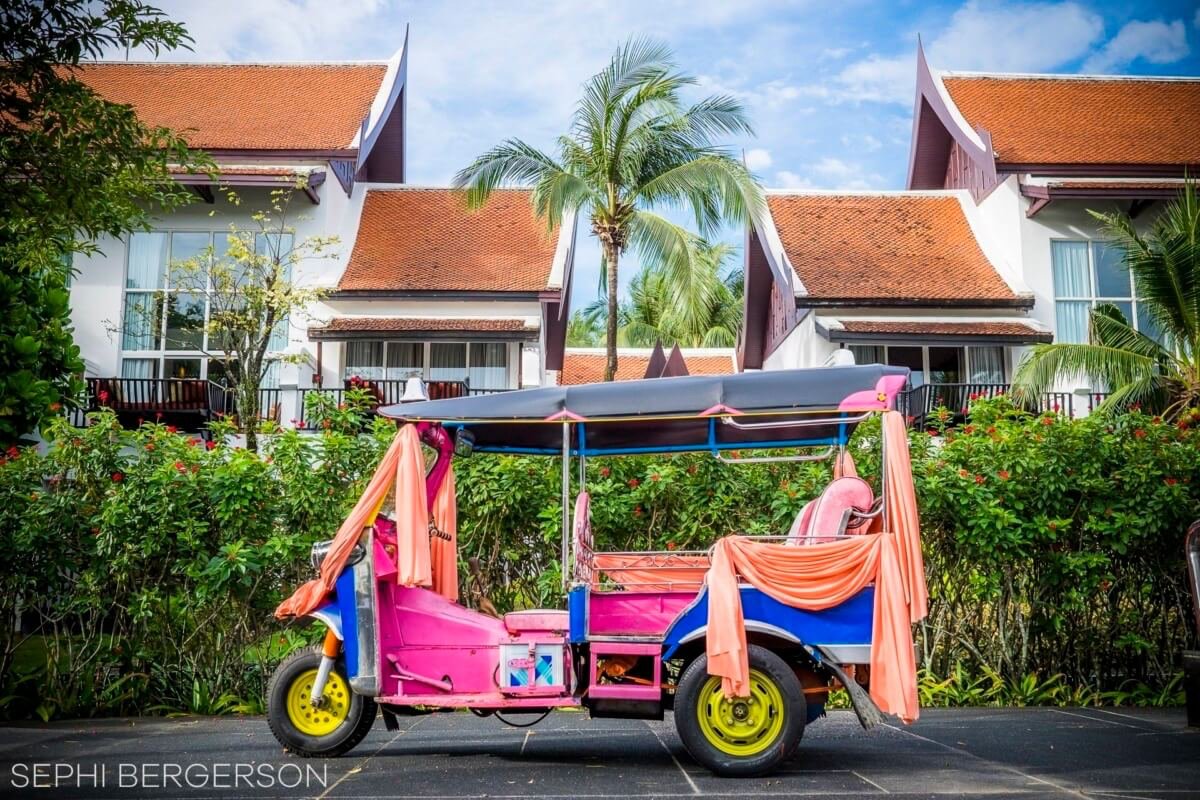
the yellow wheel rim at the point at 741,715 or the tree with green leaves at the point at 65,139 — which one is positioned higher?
the tree with green leaves at the point at 65,139

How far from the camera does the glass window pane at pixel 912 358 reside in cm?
2083

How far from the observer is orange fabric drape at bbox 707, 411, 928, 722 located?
18.4 ft

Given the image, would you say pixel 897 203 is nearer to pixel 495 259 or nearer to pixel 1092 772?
pixel 495 259

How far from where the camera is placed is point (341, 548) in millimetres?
6234

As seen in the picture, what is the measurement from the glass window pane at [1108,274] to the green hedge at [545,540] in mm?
12223

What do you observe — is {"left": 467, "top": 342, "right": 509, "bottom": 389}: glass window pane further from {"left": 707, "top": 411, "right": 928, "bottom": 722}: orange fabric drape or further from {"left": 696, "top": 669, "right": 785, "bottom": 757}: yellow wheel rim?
{"left": 696, "top": 669, "right": 785, "bottom": 757}: yellow wheel rim

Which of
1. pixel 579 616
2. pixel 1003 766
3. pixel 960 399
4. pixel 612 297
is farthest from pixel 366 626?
pixel 960 399

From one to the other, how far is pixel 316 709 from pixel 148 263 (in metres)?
15.8

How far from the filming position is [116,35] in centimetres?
715

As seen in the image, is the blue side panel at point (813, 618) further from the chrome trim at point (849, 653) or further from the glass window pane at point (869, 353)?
the glass window pane at point (869, 353)

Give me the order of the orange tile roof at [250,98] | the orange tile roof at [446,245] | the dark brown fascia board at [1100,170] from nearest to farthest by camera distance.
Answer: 1. the dark brown fascia board at [1100,170]
2. the orange tile roof at [446,245]
3. the orange tile roof at [250,98]

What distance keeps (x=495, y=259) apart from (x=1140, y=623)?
14462 mm

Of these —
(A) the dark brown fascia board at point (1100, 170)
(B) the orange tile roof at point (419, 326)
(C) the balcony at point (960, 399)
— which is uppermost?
(A) the dark brown fascia board at point (1100, 170)

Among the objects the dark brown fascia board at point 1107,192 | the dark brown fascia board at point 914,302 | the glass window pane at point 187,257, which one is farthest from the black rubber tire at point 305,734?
the dark brown fascia board at point 1107,192
